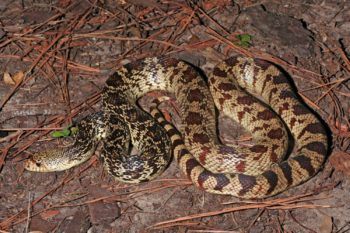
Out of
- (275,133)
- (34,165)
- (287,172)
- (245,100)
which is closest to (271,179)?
(287,172)

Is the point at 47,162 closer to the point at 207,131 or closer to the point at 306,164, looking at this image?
the point at 207,131

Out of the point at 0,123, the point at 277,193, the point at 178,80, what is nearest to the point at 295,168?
the point at 277,193

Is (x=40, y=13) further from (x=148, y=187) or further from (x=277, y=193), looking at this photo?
(x=277, y=193)

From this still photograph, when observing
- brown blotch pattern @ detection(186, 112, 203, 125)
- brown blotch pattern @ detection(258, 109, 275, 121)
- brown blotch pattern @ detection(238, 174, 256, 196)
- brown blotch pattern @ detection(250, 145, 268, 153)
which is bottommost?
brown blotch pattern @ detection(238, 174, 256, 196)

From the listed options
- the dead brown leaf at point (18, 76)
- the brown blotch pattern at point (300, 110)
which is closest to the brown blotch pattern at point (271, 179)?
the brown blotch pattern at point (300, 110)

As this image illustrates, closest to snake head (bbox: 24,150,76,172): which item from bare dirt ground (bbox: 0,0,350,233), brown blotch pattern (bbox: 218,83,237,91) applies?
bare dirt ground (bbox: 0,0,350,233)

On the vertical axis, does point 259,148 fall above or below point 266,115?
below

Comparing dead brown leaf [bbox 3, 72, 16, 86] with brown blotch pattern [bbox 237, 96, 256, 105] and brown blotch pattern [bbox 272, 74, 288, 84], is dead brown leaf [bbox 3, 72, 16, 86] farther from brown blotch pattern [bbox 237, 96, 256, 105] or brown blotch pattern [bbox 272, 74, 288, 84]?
brown blotch pattern [bbox 272, 74, 288, 84]
